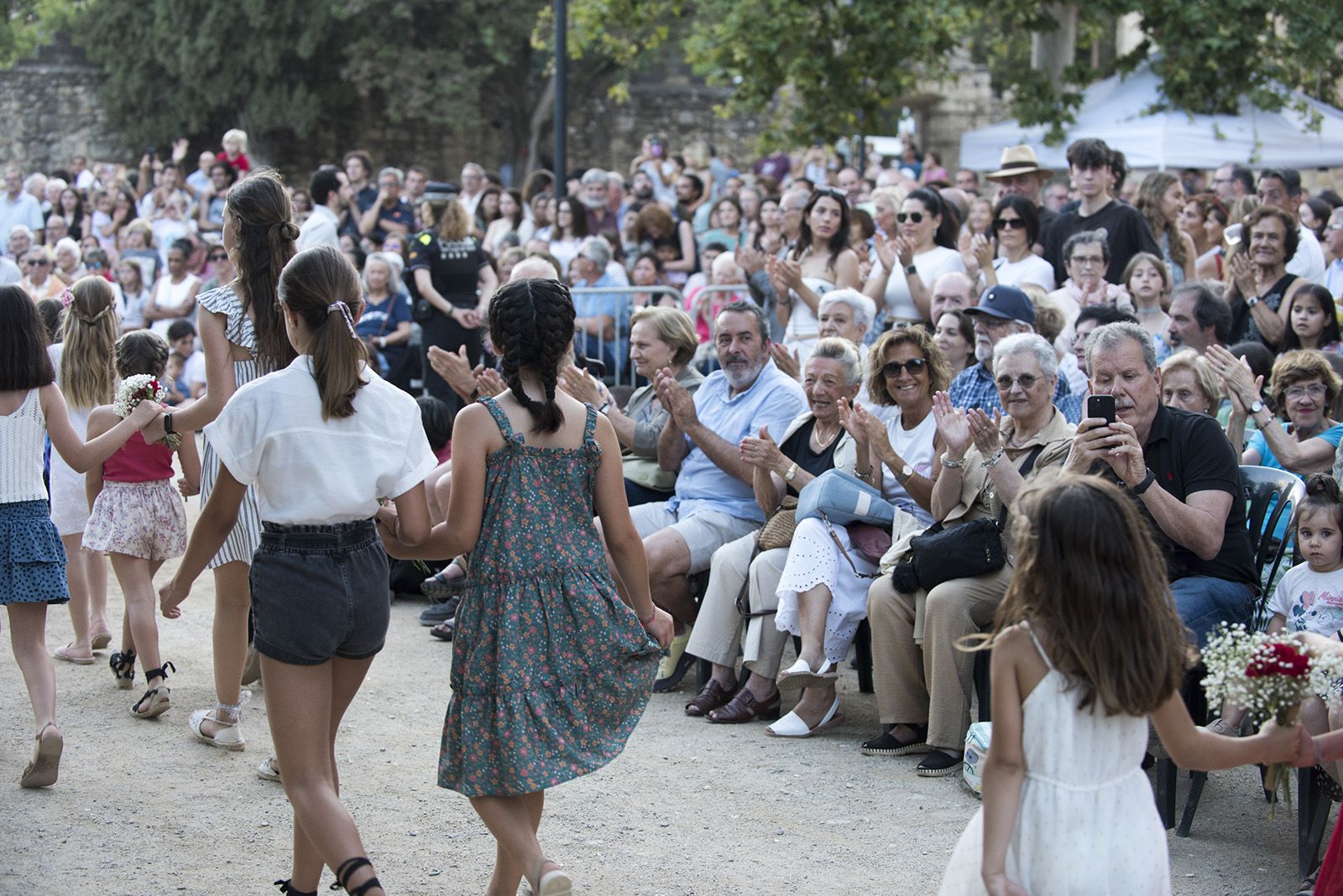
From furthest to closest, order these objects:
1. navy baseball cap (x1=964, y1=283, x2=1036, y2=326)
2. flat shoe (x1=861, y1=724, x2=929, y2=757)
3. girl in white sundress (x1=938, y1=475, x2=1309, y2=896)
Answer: navy baseball cap (x1=964, y1=283, x2=1036, y2=326)
flat shoe (x1=861, y1=724, x2=929, y2=757)
girl in white sundress (x1=938, y1=475, x2=1309, y2=896)

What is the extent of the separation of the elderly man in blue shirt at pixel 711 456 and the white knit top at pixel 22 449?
2.43 m

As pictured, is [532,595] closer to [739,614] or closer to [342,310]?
[342,310]

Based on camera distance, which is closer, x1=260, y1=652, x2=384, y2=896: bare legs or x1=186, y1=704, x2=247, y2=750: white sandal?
x1=260, y1=652, x2=384, y2=896: bare legs

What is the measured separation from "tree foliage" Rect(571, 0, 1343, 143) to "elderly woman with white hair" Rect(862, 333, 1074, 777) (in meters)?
9.65

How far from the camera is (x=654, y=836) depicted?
15.2 ft

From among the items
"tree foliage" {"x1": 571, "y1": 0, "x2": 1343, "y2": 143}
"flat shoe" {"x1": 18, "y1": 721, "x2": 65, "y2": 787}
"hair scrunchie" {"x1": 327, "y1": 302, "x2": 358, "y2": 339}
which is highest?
"tree foliage" {"x1": 571, "y1": 0, "x2": 1343, "y2": 143}

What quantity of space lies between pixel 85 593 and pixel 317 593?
11.0ft

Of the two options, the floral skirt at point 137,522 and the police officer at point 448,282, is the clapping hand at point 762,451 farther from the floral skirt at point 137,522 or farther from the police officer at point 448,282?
the police officer at point 448,282

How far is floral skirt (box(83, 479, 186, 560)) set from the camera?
19.5 feet

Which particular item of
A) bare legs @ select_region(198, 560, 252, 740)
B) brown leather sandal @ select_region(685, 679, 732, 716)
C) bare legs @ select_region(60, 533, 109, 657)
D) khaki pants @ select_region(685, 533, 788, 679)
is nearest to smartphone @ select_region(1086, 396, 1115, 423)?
khaki pants @ select_region(685, 533, 788, 679)

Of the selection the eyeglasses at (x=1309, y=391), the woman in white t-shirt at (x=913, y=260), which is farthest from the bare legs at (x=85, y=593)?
the eyeglasses at (x=1309, y=391)

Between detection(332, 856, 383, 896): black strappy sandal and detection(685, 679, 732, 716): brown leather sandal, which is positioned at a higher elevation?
detection(332, 856, 383, 896): black strappy sandal

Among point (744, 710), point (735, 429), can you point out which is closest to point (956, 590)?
point (744, 710)

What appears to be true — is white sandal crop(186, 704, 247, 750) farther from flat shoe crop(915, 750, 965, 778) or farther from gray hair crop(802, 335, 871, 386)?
gray hair crop(802, 335, 871, 386)
